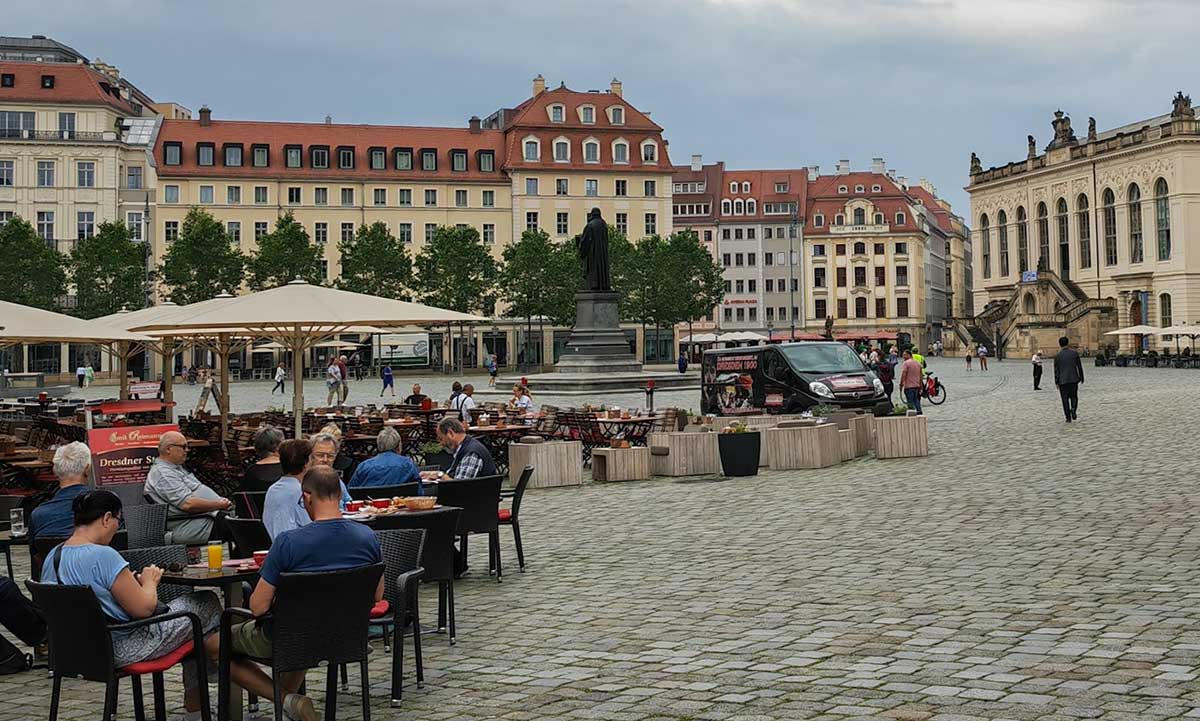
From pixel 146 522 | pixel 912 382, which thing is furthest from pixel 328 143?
pixel 146 522

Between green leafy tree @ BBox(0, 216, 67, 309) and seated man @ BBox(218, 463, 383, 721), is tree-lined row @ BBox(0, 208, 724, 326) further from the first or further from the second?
seated man @ BBox(218, 463, 383, 721)

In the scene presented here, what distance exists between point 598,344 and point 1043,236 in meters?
70.3

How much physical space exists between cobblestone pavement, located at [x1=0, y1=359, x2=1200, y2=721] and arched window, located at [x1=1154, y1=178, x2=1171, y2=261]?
7559 centimetres

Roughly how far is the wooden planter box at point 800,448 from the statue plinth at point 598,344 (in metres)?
18.9

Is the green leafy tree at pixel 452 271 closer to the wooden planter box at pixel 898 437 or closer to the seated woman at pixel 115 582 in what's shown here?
the wooden planter box at pixel 898 437

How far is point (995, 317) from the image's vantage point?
98312 mm

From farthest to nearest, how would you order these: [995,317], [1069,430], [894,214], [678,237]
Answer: [894,214] < [995,317] < [678,237] < [1069,430]

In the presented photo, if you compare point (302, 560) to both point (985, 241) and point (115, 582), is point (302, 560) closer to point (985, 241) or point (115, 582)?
point (115, 582)

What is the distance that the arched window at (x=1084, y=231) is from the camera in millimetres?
94188

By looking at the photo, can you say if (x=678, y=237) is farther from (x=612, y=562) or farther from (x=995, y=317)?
(x=612, y=562)

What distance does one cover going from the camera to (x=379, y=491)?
10.7 metres

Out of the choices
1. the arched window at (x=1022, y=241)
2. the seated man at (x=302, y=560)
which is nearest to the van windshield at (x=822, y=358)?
the seated man at (x=302, y=560)

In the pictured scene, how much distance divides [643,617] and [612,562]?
250 centimetres

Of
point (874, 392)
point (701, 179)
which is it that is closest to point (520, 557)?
point (874, 392)
